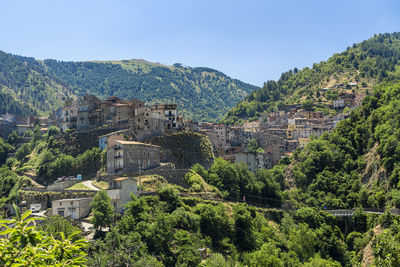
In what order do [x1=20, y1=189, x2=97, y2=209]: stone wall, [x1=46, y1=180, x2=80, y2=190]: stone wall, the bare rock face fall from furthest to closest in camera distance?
the bare rock face < [x1=46, y1=180, x2=80, y2=190]: stone wall < [x1=20, y1=189, x2=97, y2=209]: stone wall

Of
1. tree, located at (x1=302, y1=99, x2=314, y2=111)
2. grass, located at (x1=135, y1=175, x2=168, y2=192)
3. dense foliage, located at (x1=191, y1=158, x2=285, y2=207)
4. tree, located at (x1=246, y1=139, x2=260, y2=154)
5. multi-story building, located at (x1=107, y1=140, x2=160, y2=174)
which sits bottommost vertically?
dense foliage, located at (x1=191, y1=158, x2=285, y2=207)

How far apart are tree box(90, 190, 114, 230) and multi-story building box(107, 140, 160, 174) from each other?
13878 millimetres

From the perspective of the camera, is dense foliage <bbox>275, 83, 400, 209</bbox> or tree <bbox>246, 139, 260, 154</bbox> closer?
dense foliage <bbox>275, 83, 400, 209</bbox>

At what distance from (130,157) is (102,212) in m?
16.7

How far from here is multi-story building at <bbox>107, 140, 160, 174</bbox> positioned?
71.4 metres

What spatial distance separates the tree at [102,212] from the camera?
55156 mm

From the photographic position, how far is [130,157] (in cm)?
7156

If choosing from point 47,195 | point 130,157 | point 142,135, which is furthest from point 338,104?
point 47,195

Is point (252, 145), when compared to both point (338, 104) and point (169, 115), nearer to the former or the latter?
point (169, 115)

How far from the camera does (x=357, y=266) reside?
6875 cm

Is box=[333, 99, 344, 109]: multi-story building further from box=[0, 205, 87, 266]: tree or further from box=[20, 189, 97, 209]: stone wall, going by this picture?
box=[0, 205, 87, 266]: tree

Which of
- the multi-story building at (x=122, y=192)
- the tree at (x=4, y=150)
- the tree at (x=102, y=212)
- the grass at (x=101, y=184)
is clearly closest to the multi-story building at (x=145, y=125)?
the grass at (x=101, y=184)

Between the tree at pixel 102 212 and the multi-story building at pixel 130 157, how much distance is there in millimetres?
13878

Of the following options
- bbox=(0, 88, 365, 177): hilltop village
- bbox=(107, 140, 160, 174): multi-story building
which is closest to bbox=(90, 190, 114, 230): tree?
bbox=(107, 140, 160, 174): multi-story building
